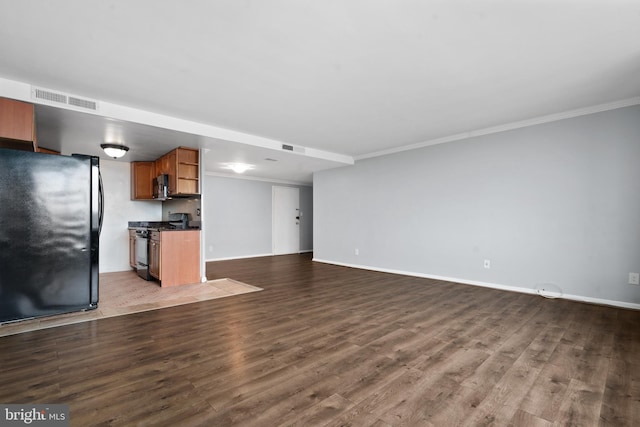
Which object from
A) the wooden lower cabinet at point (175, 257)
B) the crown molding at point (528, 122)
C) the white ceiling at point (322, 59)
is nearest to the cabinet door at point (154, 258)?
the wooden lower cabinet at point (175, 257)

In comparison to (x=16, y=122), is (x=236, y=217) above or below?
below

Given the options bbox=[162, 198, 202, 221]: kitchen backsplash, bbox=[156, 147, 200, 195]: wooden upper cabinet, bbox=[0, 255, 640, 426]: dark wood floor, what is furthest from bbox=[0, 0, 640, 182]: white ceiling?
bbox=[0, 255, 640, 426]: dark wood floor

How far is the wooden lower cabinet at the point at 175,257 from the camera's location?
14.8ft

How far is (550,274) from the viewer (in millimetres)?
3926

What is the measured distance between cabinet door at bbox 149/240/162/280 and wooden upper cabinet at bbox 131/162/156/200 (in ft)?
4.80

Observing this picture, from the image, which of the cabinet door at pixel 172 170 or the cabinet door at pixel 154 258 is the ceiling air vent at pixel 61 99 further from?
the cabinet door at pixel 154 258

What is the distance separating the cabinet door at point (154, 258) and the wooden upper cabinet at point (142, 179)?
4.80 feet

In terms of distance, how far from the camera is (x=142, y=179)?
5953 millimetres

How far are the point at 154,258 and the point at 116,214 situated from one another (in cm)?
199

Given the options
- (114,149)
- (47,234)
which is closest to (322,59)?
(47,234)

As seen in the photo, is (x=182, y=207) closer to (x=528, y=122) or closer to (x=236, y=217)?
(x=236, y=217)

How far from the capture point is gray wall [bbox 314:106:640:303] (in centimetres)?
348

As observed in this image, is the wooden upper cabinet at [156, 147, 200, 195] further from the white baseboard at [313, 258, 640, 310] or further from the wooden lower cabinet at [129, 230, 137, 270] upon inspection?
the white baseboard at [313, 258, 640, 310]

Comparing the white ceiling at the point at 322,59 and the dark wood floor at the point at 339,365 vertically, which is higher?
the white ceiling at the point at 322,59
